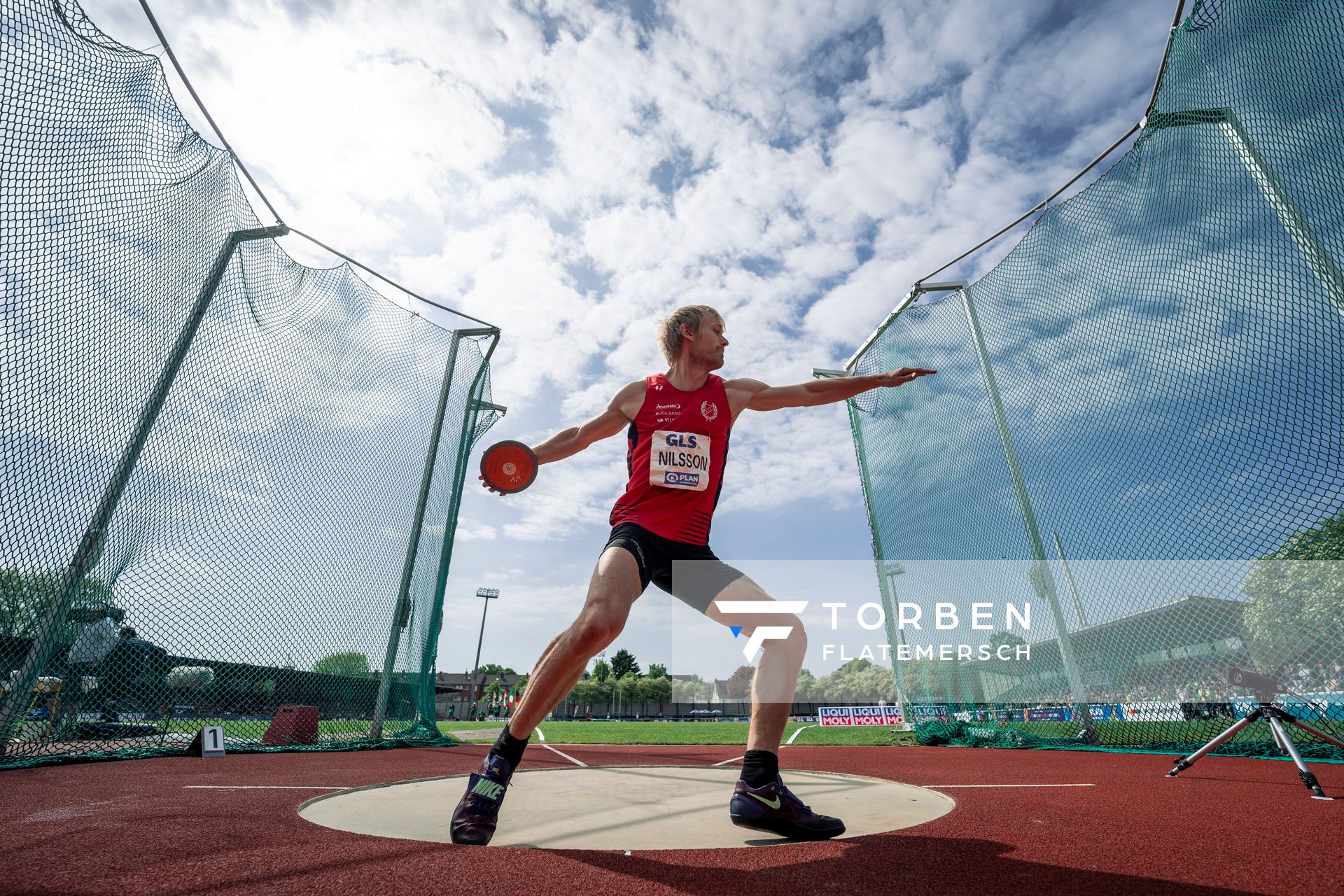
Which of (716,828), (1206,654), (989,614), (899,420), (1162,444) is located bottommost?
(716,828)

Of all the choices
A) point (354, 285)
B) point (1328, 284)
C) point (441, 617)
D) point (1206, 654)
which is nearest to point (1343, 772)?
point (1206, 654)

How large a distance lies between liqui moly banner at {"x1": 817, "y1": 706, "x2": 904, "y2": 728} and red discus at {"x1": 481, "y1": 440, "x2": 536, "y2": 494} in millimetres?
23924

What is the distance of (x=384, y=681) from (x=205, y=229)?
16.6 ft

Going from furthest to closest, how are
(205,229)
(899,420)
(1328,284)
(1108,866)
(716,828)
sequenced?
(899,420), (205,229), (1328,284), (716,828), (1108,866)

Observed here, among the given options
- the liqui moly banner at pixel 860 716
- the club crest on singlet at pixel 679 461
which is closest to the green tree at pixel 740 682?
the liqui moly banner at pixel 860 716

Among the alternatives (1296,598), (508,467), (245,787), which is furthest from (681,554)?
(1296,598)

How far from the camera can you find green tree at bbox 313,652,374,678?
6.75 metres

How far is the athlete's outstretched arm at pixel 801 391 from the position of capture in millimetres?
2998

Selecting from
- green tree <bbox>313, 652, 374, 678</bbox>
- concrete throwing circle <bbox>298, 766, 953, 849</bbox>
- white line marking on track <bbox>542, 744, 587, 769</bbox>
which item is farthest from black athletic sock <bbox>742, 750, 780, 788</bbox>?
green tree <bbox>313, 652, 374, 678</bbox>

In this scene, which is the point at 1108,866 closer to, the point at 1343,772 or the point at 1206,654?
the point at 1343,772

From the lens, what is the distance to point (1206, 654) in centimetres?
550

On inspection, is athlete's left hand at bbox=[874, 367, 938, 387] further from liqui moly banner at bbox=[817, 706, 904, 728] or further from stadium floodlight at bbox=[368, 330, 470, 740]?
liqui moly banner at bbox=[817, 706, 904, 728]

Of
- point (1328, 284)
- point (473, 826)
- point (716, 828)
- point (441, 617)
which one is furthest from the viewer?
point (441, 617)

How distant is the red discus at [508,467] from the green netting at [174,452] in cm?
319
